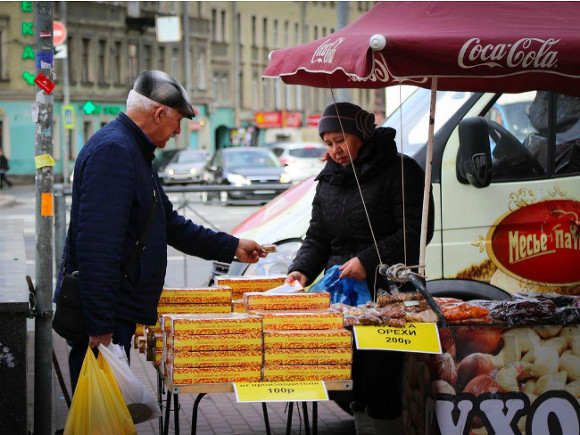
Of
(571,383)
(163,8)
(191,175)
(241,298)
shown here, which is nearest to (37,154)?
(241,298)

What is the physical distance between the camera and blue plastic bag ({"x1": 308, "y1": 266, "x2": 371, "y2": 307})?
247 inches

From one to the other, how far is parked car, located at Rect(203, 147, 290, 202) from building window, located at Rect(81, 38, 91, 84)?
25047mm

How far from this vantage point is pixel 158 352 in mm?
5523

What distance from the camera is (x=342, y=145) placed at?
6.36 m

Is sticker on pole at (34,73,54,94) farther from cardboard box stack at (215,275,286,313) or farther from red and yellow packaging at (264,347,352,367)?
red and yellow packaging at (264,347,352,367)

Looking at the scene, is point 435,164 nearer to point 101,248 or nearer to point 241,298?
point 241,298

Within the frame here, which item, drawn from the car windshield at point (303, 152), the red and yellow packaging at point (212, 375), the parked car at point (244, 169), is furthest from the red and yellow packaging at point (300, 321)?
the car windshield at point (303, 152)

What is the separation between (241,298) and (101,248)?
1.30 metres

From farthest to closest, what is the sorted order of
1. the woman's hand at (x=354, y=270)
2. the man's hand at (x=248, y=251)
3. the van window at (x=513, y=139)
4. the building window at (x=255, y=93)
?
the building window at (x=255, y=93), the van window at (x=513, y=139), the man's hand at (x=248, y=251), the woman's hand at (x=354, y=270)

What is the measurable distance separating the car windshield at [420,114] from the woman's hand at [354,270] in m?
1.74

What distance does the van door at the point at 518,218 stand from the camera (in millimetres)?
7352

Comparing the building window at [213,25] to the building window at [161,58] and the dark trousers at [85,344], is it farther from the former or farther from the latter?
the dark trousers at [85,344]

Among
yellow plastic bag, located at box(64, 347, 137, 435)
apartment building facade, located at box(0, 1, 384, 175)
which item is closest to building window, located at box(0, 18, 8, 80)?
Answer: apartment building facade, located at box(0, 1, 384, 175)

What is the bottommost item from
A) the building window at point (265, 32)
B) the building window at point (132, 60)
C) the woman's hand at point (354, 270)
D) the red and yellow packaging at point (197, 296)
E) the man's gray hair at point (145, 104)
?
the red and yellow packaging at point (197, 296)
